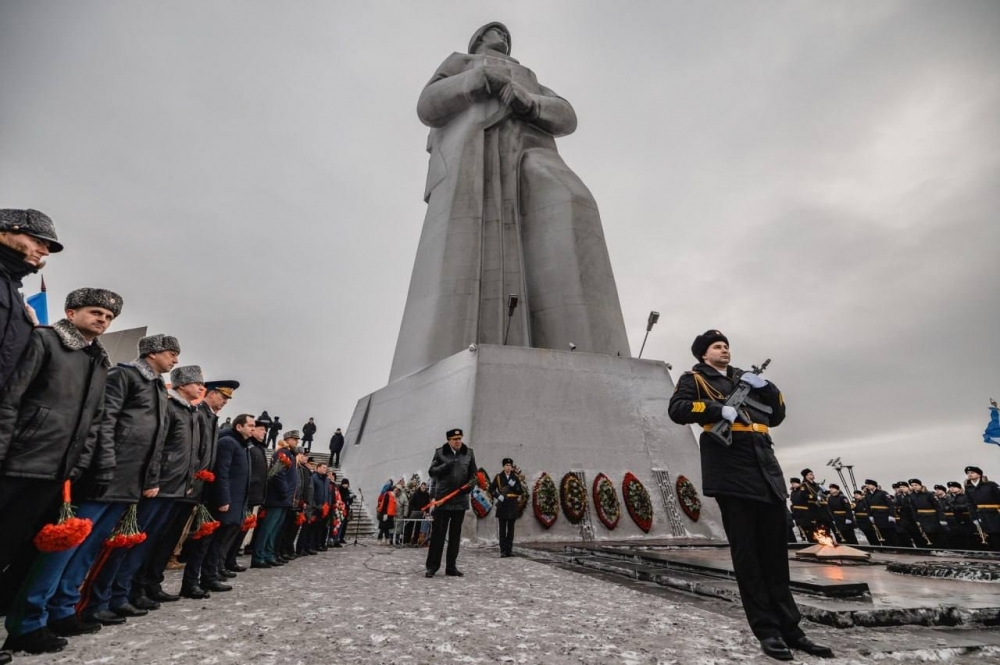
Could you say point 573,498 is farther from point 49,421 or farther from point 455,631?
point 49,421

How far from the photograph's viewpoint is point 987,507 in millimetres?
10047

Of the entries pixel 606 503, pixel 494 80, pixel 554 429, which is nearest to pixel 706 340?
pixel 606 503

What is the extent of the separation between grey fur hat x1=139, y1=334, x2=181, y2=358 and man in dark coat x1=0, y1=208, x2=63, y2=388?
1.07m

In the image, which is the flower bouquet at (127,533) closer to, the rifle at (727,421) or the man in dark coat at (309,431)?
the rifle at (727,421)

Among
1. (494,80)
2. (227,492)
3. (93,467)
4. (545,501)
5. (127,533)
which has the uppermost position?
(494,80)

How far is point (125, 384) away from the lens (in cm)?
348

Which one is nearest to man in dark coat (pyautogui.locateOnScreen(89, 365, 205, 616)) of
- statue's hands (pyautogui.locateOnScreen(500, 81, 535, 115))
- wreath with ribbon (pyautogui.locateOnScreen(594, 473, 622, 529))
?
wreath with ribbon (pyautogui.locateOnScreen(594, 473, 622, 529))

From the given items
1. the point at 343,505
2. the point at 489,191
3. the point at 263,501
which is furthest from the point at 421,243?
the point at 263,501

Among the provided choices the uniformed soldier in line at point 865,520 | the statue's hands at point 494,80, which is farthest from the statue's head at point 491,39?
the uniformed soldier in line at point 865,520

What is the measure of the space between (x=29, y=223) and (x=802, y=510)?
1545 cm

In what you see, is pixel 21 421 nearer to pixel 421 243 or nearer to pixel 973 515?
pixel 973 515

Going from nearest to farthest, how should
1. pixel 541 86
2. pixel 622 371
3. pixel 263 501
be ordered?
pixel 263 501, pixel 622 371, pixel 541 86

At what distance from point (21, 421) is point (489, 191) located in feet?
54.3

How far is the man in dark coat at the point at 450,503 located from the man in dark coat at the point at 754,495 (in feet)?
10.9
